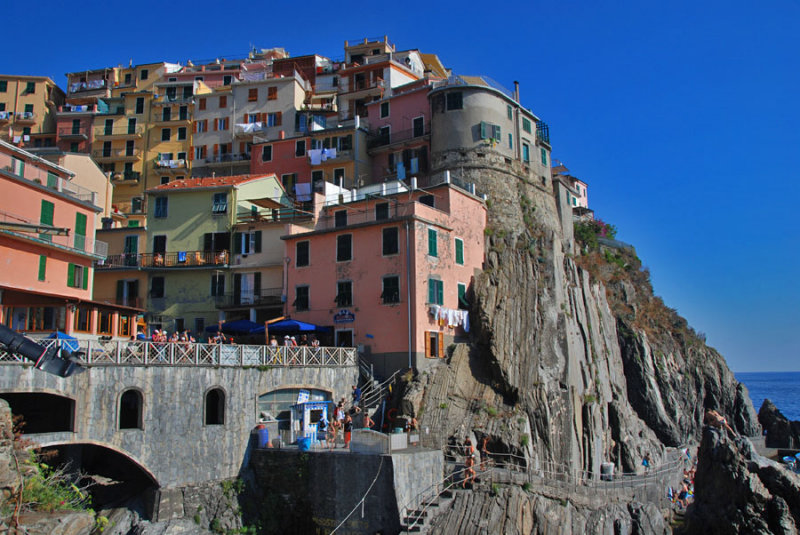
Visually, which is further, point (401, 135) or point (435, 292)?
point (401, 135)

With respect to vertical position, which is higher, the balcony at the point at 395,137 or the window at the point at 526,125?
the window at the point at 526,125

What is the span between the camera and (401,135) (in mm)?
54312

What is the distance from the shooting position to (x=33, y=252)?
34.1 meters

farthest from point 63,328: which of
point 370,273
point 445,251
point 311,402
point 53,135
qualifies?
point 53,135

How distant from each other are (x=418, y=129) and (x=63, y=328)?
97.5 ft

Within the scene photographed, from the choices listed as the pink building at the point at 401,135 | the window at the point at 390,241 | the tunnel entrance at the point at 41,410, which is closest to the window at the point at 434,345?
the window at the point at 390,241

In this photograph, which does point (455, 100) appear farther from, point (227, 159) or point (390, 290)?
point (227, 159)

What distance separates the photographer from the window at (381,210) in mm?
42000

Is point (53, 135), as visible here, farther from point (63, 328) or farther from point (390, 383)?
point (390, 383)

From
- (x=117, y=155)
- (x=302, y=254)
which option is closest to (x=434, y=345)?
(x=302, y=254)

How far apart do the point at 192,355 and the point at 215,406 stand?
263 cm

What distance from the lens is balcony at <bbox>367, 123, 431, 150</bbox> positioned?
5266 cm

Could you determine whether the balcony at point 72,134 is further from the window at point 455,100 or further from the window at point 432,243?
the window at point 432,243

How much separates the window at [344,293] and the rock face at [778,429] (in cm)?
5485
